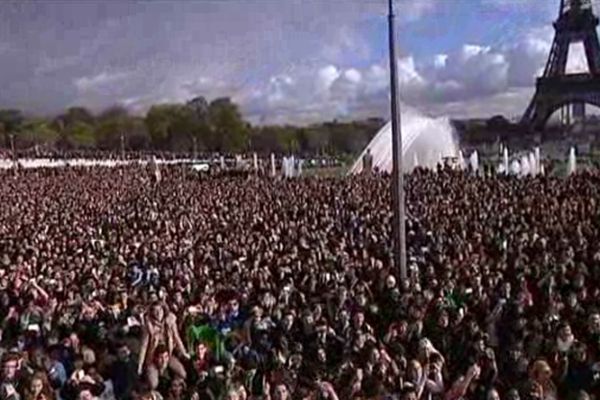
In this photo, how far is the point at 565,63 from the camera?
8769 cm

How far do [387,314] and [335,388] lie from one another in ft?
10.5

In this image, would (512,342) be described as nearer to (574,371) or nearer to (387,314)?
(574,371)

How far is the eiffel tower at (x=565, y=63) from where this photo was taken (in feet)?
285

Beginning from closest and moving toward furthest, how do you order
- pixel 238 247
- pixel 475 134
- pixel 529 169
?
pixel 238 247
pixel 529 169
pixel 475 134

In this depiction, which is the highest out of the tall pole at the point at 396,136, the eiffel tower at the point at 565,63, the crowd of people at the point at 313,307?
the eiffel tower at the point at 565,63

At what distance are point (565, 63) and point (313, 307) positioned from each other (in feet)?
261

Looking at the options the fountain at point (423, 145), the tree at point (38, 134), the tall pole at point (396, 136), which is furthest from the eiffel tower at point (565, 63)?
the tall pole at point (396, 136)

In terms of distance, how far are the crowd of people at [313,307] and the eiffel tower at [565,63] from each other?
66.0m

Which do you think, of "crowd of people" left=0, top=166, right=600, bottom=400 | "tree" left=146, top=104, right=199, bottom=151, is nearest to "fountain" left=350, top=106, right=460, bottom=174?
"crowd of people" left=0, top=166, right=600, bottom=400

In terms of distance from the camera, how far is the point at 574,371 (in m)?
9.71

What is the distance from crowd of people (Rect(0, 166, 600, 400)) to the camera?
9984 millimetres

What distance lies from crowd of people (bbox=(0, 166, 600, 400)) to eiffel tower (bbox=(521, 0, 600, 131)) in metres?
66.0

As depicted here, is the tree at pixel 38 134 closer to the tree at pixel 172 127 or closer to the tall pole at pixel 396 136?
the tree at pixel 172 127

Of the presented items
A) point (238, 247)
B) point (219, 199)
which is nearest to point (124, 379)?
point (238, 247)
